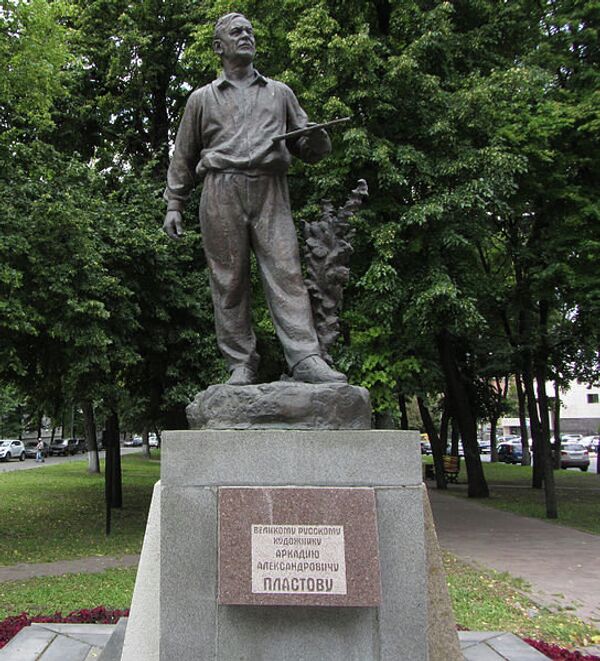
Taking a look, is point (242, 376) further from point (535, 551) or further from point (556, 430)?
point (556, 430)

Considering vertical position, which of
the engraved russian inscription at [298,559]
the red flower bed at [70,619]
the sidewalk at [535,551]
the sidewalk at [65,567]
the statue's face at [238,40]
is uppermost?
the statue's face at [238,40]

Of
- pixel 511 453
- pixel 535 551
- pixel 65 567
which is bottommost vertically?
pixel 511 453

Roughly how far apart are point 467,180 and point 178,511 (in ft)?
28.9

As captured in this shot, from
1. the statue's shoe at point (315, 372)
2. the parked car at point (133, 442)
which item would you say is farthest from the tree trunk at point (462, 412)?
the parked car at point (133, 442)

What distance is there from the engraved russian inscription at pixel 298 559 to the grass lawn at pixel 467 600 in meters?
3.54

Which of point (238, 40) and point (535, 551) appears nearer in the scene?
point (238, 40)

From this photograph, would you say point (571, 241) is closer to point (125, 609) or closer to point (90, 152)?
point (125, 609)

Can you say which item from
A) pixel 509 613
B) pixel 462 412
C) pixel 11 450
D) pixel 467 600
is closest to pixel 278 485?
pixel 509 613

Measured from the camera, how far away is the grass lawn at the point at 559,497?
49.2ft

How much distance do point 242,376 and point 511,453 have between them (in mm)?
38320

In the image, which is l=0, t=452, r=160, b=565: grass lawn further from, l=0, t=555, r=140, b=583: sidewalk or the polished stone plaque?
the polished stone plaque

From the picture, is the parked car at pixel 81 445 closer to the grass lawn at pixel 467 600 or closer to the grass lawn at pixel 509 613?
the grass lawn at pixel 467 600

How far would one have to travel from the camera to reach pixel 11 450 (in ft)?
145

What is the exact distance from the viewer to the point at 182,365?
12.7m
